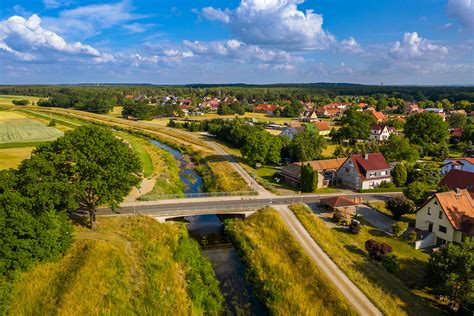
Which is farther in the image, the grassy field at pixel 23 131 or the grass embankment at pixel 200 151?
the grassy field at pixel 23 131

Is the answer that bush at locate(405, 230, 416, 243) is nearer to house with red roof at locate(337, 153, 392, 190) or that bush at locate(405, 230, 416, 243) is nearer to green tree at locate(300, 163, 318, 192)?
green tree at locate(300, 163, 318, 192)

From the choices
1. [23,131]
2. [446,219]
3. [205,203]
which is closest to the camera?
[446,219]

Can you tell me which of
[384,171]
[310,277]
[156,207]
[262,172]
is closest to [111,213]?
[156,207]

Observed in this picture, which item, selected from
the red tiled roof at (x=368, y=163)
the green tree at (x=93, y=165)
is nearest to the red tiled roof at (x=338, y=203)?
the red tiled roof at (x=368, y=163)

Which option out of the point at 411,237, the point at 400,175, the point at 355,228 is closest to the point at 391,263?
the point at 411,237

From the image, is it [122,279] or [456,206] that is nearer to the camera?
[122,279]

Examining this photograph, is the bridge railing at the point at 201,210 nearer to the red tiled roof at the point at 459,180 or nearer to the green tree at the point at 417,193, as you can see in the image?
the green tree at the point at 417,193

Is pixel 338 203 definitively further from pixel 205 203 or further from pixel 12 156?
pixel 12 156
